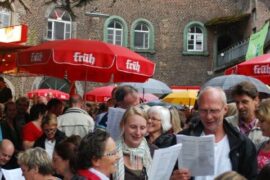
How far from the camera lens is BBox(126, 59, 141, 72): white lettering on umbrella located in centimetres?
929

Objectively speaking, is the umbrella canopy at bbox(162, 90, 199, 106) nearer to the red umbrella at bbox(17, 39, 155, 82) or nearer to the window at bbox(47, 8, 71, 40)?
the red umbrella at bbox(17, 39, 155, 82)

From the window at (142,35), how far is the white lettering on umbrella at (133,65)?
24827 millimetres

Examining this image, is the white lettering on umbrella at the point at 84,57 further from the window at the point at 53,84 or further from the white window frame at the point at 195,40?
the white window frame at the point at 195,40

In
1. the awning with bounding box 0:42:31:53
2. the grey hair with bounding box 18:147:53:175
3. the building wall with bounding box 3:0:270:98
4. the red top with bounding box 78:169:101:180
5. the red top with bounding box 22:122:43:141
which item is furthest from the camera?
the building wall with bounding box 3:0:270:98

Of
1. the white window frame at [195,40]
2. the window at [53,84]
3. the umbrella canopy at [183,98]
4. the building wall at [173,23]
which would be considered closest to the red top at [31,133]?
the umbrella canopy at [183,98]

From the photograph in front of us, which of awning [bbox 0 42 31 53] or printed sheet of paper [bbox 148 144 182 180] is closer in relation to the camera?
printed sheet of paper [bbox 148 144 182 180]

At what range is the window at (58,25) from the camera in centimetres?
3269

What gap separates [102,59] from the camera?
9.03m

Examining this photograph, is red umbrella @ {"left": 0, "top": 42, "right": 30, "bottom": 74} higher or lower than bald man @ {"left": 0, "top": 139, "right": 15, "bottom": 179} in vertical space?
higher

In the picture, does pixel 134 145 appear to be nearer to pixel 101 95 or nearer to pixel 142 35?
pixel 101 95

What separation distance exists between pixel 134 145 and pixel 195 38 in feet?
102

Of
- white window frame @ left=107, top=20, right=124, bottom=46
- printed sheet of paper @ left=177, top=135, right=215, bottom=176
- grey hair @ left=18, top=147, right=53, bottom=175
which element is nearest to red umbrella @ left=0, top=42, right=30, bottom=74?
grey hair @ left=18, top=147, right=53, bottom=175

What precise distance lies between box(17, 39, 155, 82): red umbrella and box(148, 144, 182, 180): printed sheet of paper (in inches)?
192

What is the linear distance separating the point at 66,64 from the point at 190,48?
26723 millimetres
